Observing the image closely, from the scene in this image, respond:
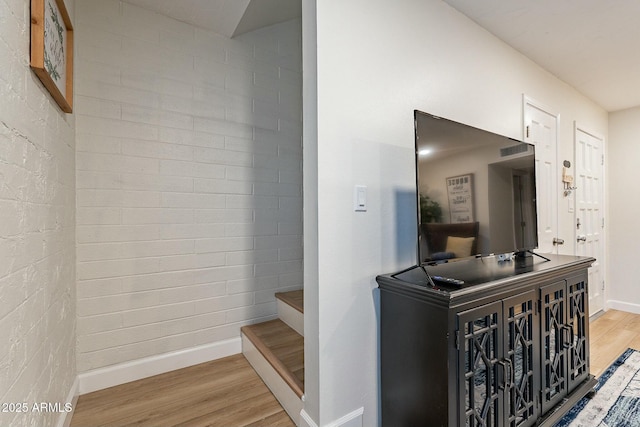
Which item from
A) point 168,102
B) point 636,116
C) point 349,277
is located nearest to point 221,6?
point 168,102

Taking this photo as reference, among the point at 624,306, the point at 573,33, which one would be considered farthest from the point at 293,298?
the point at 624,306

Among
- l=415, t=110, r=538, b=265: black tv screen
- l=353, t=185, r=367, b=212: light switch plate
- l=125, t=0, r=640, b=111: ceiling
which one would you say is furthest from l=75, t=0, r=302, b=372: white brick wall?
l=415, t=110, r=538, b=265: black tv screen

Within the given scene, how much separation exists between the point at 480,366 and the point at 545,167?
7.45 ft

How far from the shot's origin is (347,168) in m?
1.46

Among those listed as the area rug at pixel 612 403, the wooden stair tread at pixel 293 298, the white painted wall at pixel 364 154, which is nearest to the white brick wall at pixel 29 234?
the white painted wall at pixel 364 154

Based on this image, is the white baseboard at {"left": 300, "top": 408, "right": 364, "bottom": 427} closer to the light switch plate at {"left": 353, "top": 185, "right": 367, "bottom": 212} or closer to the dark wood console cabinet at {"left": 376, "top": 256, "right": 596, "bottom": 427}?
the dark wood console cabinet at {"left": 376, "top": 256, "right": 596, "bottom": 427}

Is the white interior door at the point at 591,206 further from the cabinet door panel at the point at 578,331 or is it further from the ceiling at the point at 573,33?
the cabinet door panel at the point at 578,331

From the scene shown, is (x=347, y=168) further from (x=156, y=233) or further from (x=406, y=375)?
(x=156, y=233)

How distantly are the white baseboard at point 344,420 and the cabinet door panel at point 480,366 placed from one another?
0.48 meters

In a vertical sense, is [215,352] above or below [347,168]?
below

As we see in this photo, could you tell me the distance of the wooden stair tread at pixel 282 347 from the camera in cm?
171

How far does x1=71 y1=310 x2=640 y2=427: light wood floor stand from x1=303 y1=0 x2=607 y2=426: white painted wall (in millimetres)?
561

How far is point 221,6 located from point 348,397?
2.50 m

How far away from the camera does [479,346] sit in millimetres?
1309
